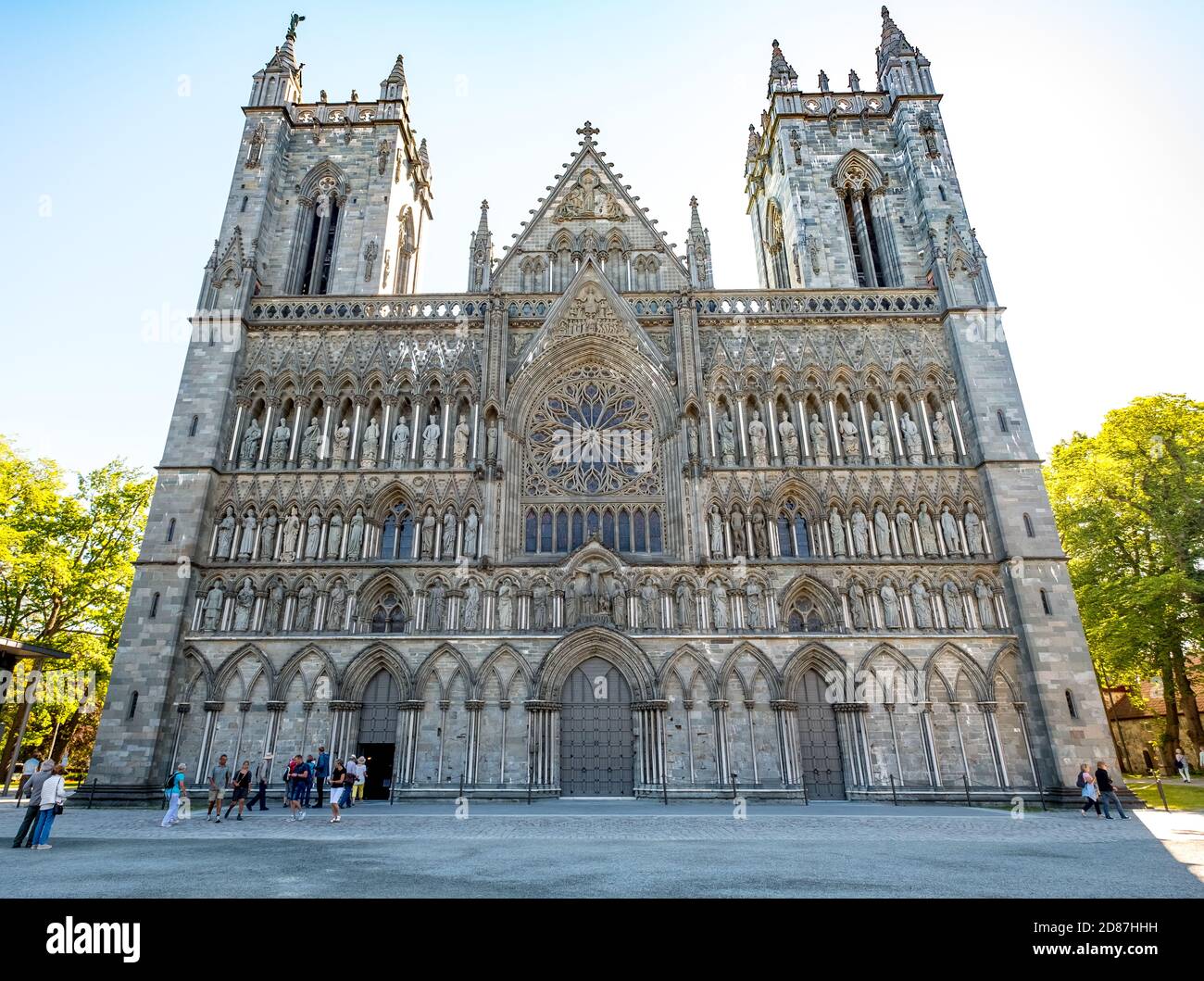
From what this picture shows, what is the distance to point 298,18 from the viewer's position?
3350cm

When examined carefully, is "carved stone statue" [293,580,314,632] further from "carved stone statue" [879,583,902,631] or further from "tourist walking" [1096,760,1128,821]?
"tourist walking" [1096,760,1128,821]

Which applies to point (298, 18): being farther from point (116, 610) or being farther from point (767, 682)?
point (767, 682)

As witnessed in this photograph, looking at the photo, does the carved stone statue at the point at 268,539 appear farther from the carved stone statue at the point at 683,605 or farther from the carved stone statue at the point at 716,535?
the carved stone statue at the point at 716,535

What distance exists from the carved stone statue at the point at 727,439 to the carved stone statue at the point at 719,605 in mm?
4219

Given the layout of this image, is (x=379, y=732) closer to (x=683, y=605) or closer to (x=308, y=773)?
(x=308, y=773)

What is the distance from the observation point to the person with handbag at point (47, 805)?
10.5m

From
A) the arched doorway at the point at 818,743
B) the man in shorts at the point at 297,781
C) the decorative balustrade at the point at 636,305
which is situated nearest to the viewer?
the man in shorts at the point at 297,781

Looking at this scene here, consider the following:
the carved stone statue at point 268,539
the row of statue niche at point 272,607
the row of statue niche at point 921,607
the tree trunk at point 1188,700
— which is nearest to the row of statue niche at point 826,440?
the row of statue niche at point 921,607

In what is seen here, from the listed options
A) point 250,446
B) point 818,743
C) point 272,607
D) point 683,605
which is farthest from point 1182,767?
point 250,446

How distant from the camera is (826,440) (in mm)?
23625

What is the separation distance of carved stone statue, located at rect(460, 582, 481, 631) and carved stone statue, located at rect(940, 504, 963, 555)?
14763 millimetres

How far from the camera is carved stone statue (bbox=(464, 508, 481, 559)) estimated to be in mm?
21922

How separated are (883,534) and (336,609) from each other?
17.1 meters
